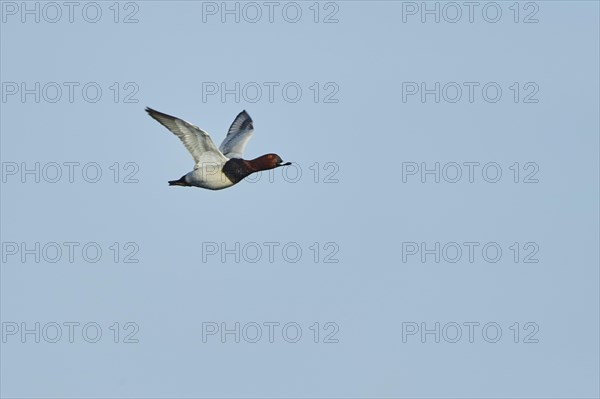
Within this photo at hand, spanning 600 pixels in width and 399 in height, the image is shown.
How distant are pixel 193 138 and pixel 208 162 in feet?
2.98

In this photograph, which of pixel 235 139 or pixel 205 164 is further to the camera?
A: pixel 235 139

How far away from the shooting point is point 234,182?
43.1 metres

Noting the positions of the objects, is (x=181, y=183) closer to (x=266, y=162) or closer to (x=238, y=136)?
(x=266, y=162)

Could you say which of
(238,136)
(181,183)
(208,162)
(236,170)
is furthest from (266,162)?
(238,136)

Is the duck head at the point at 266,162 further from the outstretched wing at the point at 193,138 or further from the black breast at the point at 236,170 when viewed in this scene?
the outstretched wing at the point at 193,138

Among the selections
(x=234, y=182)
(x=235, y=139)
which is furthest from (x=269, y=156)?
(x=235, y=139)

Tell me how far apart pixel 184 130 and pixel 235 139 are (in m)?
4.80

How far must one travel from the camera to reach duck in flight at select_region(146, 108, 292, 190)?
4209cm

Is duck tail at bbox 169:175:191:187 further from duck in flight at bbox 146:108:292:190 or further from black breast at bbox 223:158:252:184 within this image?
black breast at bbox 223:158:252:184

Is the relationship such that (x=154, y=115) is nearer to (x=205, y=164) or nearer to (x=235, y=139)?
(x=205, y=164)

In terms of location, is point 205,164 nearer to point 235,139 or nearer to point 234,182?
point 234,182

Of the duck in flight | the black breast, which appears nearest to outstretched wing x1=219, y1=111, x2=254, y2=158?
the duck in flight

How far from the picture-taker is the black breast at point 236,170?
42.8 metres

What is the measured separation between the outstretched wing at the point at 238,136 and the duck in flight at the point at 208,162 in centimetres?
173
